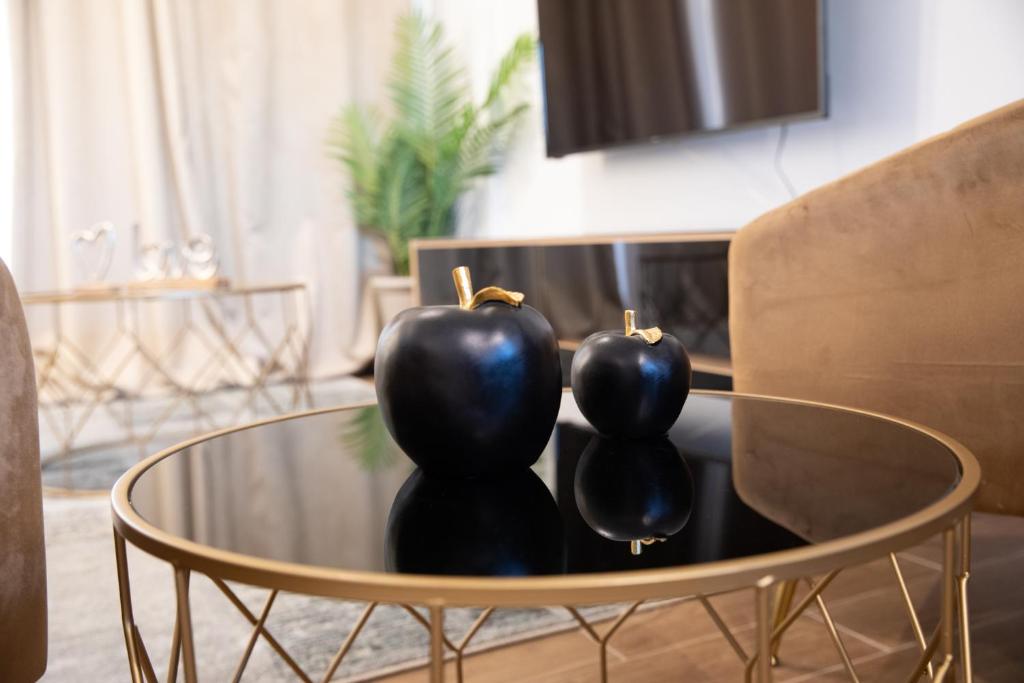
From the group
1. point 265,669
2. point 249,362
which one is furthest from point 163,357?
point 265,669

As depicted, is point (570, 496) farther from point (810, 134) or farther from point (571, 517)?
point (810, 134)

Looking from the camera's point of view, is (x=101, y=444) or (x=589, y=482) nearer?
(x=589, y=482)

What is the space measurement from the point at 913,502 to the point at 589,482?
0.76ft

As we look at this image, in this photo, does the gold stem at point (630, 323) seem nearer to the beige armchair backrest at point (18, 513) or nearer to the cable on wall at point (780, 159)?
the beige armchair backrest at point (18, 513)

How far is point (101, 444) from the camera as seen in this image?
328 cm

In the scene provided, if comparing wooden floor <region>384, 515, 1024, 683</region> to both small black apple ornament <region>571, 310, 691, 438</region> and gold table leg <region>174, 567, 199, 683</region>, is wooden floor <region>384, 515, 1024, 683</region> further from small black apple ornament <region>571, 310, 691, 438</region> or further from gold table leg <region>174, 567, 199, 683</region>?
gold table leg <region>174, 567, 199, 683</region>

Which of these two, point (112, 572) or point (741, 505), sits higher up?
point (741, 505)

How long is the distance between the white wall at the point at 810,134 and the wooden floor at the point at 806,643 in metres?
1.02

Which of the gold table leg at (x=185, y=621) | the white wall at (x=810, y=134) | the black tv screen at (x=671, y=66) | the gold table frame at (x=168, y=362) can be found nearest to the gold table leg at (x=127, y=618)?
the gold table leg at (x=185, y=621)

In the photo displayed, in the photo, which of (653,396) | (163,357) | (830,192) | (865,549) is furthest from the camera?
(163,357)

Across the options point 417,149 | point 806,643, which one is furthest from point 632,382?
point 417,149

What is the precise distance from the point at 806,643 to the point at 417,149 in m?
3.34

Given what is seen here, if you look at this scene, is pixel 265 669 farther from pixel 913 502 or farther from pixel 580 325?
pixel 580 325

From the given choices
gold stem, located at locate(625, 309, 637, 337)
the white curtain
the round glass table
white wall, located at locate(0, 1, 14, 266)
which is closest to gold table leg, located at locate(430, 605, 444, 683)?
the round glass table
